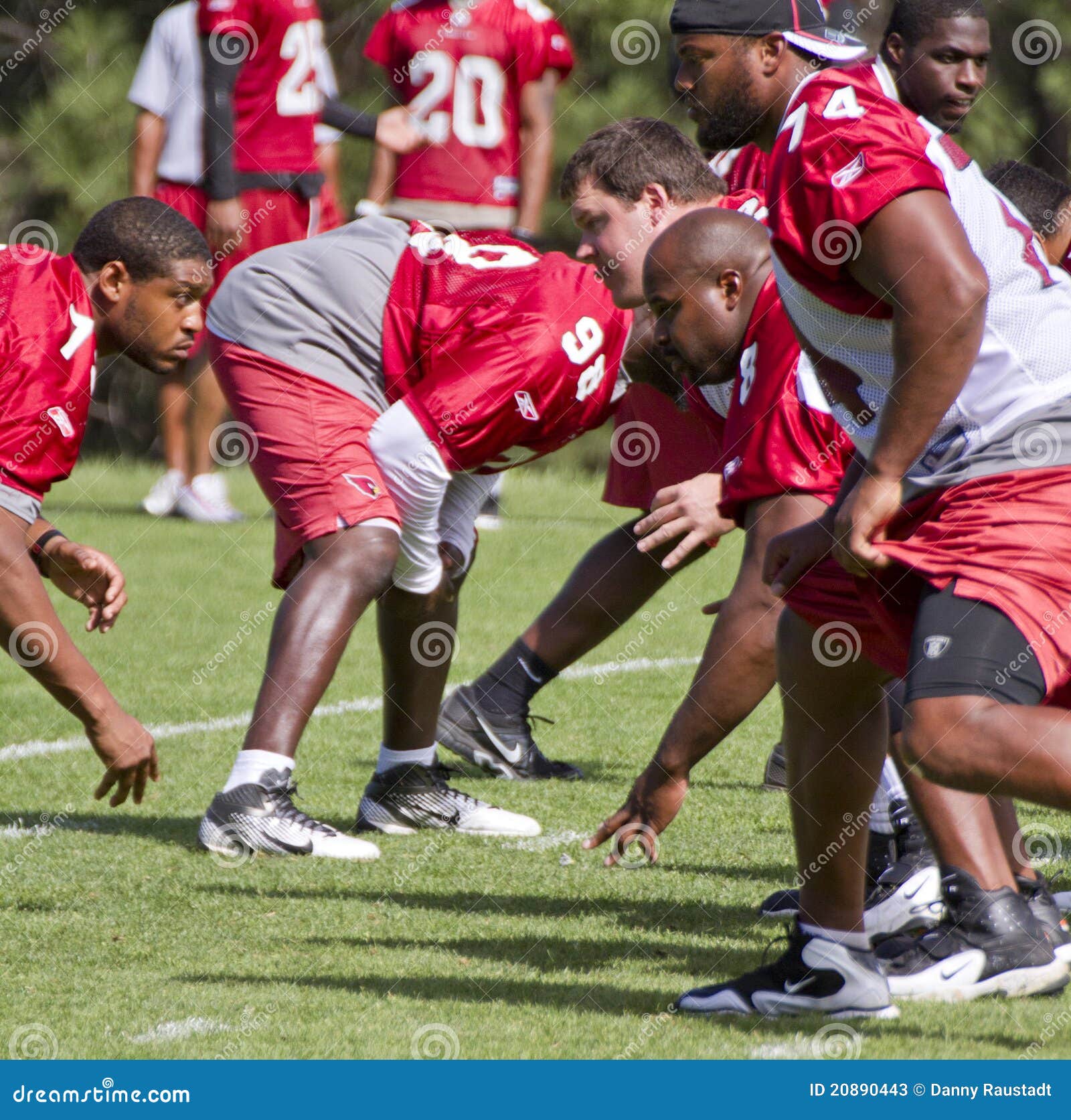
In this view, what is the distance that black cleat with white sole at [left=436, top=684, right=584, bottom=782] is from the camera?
564cm

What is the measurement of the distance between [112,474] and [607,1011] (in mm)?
9606

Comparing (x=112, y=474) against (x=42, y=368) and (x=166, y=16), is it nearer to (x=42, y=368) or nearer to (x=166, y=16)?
(x=166, y=16)

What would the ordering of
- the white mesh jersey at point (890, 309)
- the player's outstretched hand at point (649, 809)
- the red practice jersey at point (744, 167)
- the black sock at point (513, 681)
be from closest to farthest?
1. the white mesh jersey at point (890, 309)
2. the player's outstretched hand at point (649, 809)
3. the red practice jersey at point (744, 167)
4. the black sock at point (513, 681)

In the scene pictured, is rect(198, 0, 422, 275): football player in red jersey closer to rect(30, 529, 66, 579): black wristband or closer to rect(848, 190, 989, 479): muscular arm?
rect(30, 529, 66, 579): black wristband

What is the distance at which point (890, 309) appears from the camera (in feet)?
9.15

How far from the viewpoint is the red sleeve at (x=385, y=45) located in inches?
383

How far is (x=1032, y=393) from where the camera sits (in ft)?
9.41

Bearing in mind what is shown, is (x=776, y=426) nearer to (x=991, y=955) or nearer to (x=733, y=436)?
(x=733, y=436)

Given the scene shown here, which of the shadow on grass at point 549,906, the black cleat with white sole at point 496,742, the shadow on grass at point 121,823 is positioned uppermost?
the shadow on grass at point 549,906

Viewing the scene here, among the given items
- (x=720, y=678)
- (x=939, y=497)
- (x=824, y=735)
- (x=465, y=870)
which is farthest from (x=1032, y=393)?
(x=465, y=870)

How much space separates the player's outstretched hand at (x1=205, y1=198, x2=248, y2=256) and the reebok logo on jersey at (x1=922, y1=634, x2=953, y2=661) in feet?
23.2

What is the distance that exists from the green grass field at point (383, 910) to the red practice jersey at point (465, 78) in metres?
3.56

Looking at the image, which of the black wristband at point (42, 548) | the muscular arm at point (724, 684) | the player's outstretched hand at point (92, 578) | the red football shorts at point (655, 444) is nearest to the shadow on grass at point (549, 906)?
the muscular arm at point (724, 684)

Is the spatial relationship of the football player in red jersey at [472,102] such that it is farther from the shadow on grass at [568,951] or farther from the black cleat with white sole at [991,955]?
the black cleat with white sole at [991,955]
